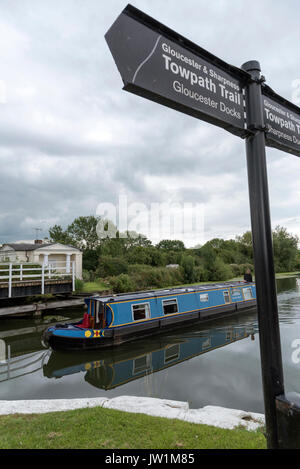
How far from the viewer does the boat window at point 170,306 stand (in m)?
11.9

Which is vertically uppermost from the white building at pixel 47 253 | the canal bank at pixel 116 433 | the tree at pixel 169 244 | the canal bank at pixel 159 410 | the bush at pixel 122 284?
the tree at pixel 169 244

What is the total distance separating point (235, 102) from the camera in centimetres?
235

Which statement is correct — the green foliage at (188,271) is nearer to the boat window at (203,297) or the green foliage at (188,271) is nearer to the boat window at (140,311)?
the boat window at (203,297)

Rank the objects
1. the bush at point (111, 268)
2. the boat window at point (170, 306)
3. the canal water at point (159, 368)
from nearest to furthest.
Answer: the canal water at point (159, 368)
the boat window at point (170, 306)
the bush at point (111, 268)

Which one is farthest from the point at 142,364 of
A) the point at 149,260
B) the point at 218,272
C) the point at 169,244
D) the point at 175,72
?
the point at 169,244

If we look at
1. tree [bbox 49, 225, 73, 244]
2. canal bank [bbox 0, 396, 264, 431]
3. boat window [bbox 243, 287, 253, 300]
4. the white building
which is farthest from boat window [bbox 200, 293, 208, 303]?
tree [bbox 49, 225, 73, 244]

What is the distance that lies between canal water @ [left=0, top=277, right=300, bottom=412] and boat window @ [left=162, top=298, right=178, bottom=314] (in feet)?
3.05

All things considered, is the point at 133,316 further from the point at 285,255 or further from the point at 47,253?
the point at 285,255

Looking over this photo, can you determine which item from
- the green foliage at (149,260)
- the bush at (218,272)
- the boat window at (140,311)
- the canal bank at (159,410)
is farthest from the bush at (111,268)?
the canal bank at (159,410)
